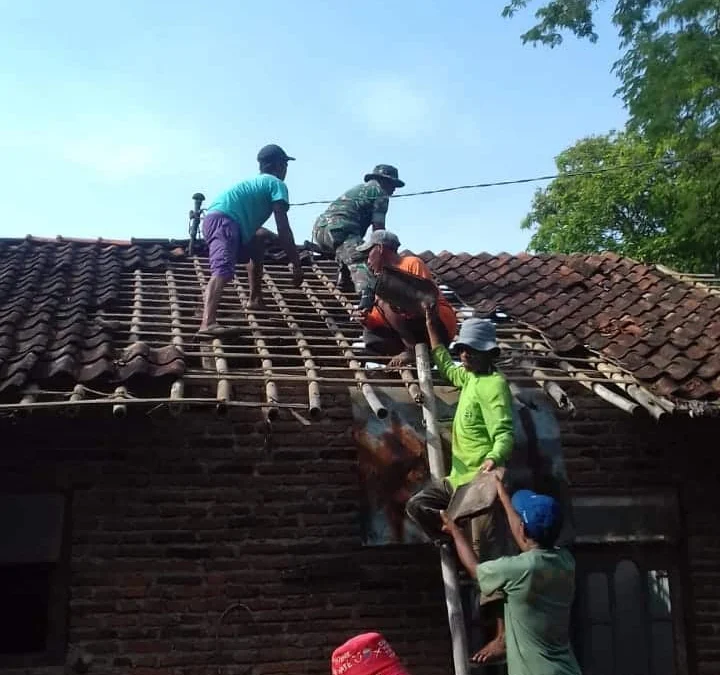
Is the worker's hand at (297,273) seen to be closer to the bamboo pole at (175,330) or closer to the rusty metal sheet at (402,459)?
the bamboo pole at (175,330)

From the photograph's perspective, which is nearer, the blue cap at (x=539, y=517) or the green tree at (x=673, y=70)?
the blue cap at (x=539, y=517)

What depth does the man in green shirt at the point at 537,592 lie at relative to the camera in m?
3.61

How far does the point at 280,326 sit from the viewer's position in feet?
21.0

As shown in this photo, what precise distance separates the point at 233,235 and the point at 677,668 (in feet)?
14.2

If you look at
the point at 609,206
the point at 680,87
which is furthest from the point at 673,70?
the point at 609,206

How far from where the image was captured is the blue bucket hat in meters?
4.59

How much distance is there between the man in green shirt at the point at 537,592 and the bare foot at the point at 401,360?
1.95 metres

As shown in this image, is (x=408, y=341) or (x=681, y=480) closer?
(x=408, y=341)

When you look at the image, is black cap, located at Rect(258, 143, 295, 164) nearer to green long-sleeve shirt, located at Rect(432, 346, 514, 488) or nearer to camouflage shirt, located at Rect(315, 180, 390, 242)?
camouflage shirt, located at Rect(315, 180, 390, 242)

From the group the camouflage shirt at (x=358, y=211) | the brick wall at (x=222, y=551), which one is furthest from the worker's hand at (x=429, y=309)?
the camouflage shirt at (x=358, y=211)

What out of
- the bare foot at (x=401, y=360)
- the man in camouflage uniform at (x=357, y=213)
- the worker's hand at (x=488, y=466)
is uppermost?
the man in camouflage uniform at (x=357, y=213)

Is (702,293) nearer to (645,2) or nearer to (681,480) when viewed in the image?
(681,480)

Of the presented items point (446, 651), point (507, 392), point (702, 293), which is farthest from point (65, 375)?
point (702, 293)

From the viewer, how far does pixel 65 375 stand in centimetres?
489
